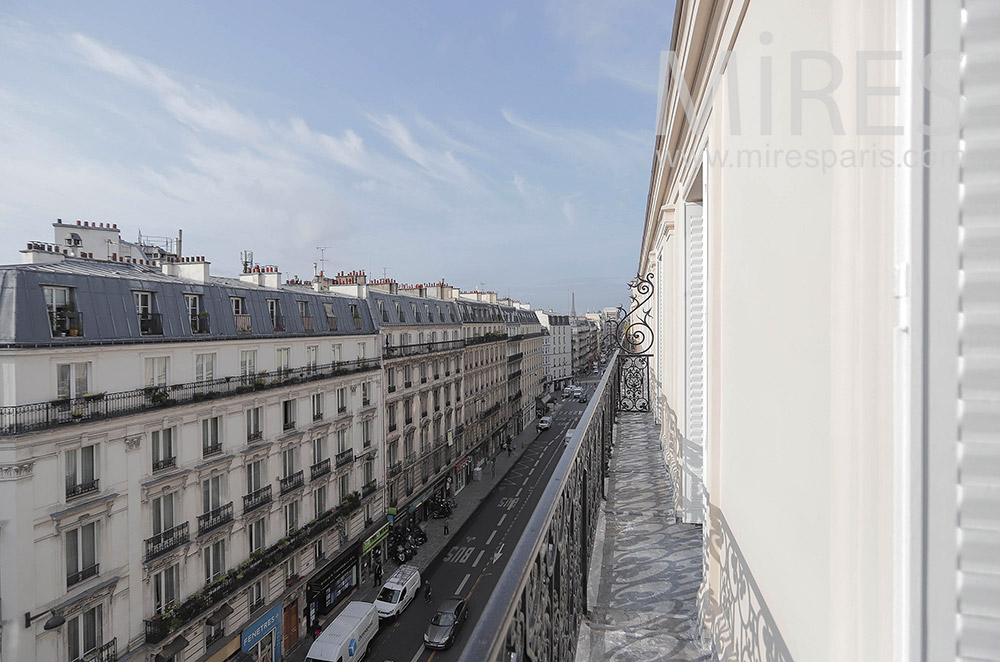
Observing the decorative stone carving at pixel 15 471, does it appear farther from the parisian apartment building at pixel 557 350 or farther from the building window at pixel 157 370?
the parisian apartment building at pixel 557 350

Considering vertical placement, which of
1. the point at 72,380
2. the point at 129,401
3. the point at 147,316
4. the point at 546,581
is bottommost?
the point at 129,401

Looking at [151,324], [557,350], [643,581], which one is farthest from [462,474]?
[557,350]

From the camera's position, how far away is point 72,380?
12945 mm

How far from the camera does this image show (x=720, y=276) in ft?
12.7

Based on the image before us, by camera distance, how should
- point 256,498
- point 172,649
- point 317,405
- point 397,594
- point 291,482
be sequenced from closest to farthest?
point 172,649 → point 256,498 → point 291,482 → point 317,405 → point 397,594

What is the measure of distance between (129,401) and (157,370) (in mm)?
1268

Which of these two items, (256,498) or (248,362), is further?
(248,362)

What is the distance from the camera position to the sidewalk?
20.6 meters

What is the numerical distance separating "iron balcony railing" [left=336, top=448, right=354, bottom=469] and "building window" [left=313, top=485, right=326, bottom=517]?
1296 millimetres

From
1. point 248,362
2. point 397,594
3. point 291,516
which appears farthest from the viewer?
point 397,594

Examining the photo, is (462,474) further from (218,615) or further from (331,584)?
(218,615)

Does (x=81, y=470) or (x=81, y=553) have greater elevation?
(x=81, y=470)

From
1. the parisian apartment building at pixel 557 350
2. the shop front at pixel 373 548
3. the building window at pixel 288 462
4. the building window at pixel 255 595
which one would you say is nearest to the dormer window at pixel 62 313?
the building window at pixel 288 462

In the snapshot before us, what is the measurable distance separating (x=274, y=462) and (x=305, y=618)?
6.61 meters
